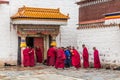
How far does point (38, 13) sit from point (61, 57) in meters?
3.50

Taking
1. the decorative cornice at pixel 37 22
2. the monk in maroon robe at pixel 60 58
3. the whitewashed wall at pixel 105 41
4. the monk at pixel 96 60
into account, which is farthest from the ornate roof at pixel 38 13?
the monk at pixel 96 60

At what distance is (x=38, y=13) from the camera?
21031 millimetres

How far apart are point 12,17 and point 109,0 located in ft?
19.4

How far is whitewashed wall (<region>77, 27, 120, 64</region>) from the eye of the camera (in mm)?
17375

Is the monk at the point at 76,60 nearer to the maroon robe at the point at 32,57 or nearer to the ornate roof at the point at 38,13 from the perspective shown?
the maroon robe at the point at 32,57

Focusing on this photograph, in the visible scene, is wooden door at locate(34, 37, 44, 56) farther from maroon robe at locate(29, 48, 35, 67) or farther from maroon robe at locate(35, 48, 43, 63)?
maroon robe at locate(29, 48, 35, 67)

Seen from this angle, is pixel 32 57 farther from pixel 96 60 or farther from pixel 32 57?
pixel 96 60

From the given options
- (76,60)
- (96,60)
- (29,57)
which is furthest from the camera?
(29,57)

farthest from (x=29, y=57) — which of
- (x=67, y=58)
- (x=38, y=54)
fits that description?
(x=67, y=58)

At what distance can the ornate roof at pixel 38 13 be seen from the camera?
2041cm

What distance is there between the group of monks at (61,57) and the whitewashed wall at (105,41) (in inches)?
16.7

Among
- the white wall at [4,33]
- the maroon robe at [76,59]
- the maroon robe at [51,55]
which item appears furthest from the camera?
the maroon robe at [51,55]

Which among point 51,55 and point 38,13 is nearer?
point 51,55

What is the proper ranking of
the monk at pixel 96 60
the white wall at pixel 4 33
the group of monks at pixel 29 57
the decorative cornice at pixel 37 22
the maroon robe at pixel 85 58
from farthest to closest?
the white wall at pixel 4 33 → the group of monks at pixel 29 57 → the decorative cornice at pixel 37 22 → the maroon robe at pixel 85 58 → the monk at pixel 96 60
